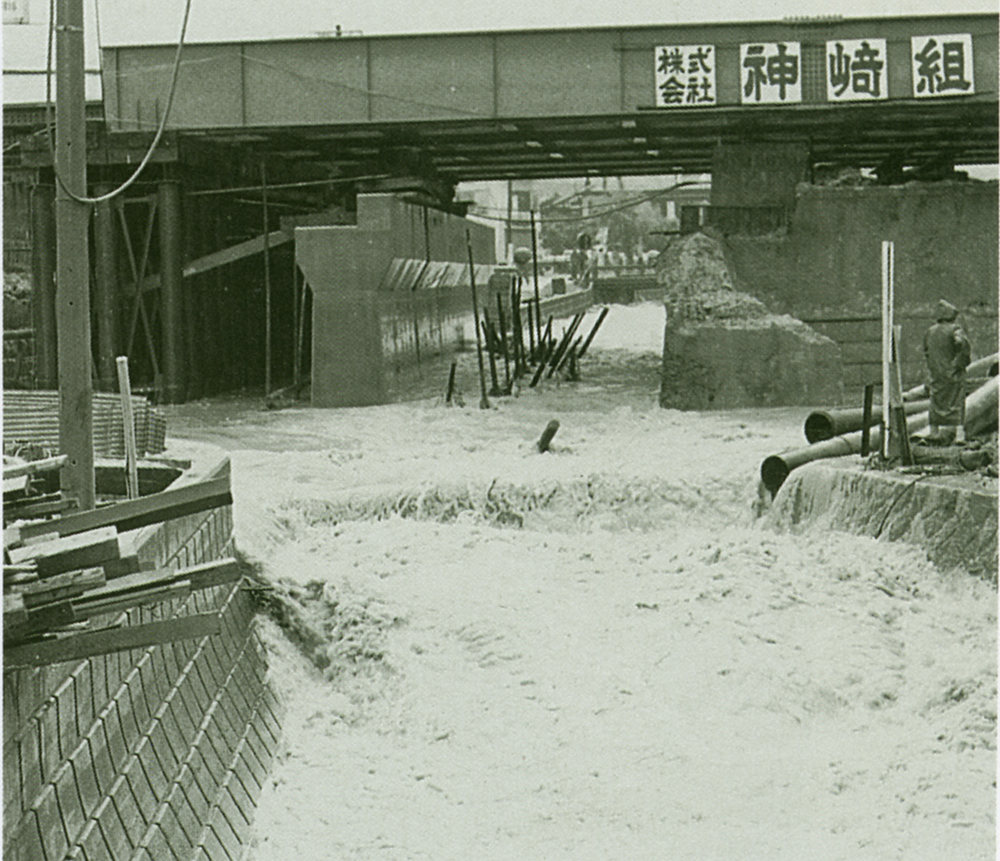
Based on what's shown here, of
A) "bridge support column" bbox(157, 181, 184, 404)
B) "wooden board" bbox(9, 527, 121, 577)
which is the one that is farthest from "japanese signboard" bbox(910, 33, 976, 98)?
"wooden board" bbox(9, 527, 121, 577)

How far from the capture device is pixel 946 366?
37.8 ft

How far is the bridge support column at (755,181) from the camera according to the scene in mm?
19594

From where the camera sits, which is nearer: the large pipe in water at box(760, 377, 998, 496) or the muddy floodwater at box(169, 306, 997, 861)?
the muddy floodwater at box(169, 306, 997, 861)

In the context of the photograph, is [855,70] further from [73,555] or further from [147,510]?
[73,555]

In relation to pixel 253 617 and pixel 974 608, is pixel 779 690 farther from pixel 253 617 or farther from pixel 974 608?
pixel 253 617

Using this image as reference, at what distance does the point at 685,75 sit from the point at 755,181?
1906mm

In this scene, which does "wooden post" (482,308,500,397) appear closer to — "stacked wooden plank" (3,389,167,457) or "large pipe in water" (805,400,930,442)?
"large pipe in water" (805,400,930,442)

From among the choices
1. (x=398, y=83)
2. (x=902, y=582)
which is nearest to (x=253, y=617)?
(x=902, y=582)

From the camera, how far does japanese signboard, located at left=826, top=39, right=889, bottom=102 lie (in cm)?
1917

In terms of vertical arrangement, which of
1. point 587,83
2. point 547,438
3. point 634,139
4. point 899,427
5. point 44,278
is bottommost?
point 547,438

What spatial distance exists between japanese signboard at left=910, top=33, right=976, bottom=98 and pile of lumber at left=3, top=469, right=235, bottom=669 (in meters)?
16.6

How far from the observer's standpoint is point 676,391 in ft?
63.5

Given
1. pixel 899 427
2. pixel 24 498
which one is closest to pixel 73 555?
pixel 24 498

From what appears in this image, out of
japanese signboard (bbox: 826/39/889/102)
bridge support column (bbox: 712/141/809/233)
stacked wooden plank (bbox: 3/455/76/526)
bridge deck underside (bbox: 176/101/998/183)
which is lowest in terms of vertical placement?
stacked wooden plank (bbox: 3/455/76/526)
